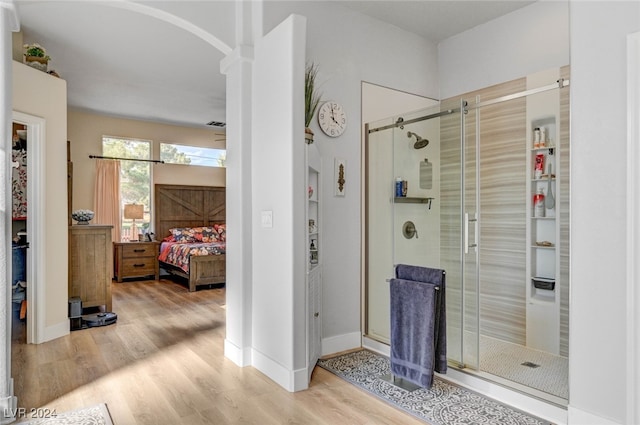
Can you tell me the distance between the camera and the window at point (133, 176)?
787 centimetres

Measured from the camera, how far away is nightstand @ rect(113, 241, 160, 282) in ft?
24.4

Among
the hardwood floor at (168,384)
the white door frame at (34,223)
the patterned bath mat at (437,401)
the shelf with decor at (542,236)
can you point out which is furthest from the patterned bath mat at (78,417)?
the shelf with decor at (542,236)

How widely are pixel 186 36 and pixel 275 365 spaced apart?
3411mm

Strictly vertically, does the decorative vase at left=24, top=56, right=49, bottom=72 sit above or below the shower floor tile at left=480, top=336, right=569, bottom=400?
above

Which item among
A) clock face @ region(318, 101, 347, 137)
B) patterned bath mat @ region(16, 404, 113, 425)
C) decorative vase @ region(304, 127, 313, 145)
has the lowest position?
patterned bath mat @ region(16, 404, 113, 425)

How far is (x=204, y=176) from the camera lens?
8.80 meters

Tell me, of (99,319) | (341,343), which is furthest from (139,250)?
(341,343)

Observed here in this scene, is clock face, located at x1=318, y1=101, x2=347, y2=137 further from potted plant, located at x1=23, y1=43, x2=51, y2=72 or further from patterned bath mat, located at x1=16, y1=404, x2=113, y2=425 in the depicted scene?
potted plant, located at x1=23, y1=43, x2=51, y2=72

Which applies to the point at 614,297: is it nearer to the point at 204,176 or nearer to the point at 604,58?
the point at 604,58

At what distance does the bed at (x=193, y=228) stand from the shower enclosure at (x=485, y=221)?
3.55 m

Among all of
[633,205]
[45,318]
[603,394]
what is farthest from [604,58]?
[45,318]

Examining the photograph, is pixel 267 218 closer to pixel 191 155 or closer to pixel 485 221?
pixel 485 221

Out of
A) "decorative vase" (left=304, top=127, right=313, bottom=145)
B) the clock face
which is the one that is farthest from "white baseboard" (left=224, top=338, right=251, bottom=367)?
the clock face

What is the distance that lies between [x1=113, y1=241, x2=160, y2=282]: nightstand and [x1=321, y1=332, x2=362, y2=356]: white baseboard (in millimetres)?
5130
